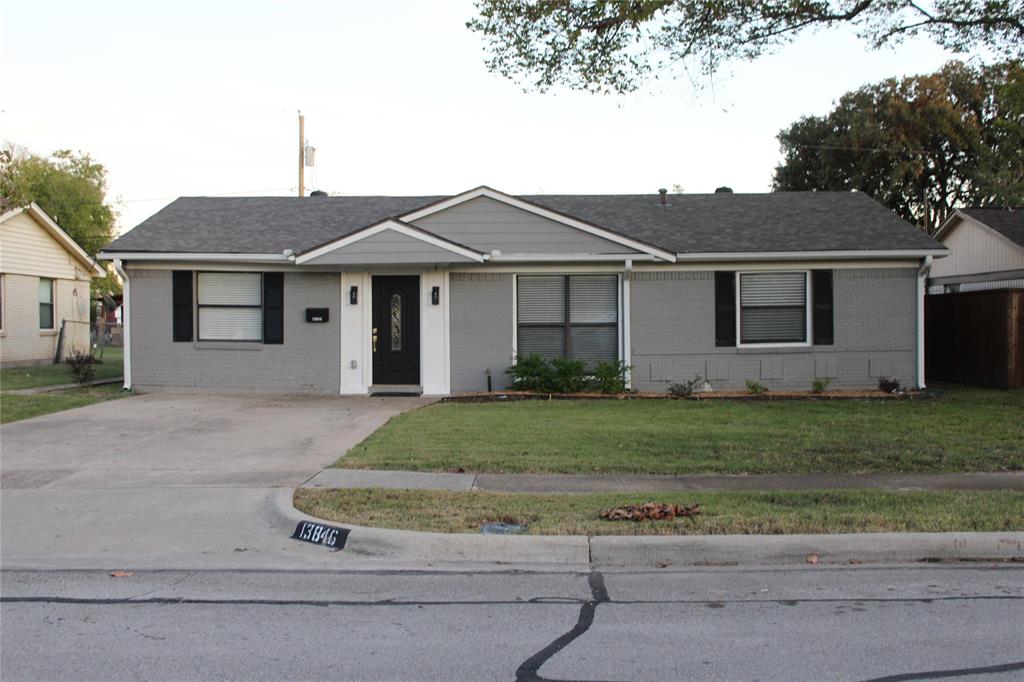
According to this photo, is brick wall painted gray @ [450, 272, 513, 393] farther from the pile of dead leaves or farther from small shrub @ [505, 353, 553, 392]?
the pile of dead leaves

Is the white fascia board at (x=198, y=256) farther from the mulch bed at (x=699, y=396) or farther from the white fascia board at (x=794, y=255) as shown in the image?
the white fascia board at (x=794, y=255)

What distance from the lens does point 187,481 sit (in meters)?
9.11

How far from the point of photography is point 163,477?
932 centimetres

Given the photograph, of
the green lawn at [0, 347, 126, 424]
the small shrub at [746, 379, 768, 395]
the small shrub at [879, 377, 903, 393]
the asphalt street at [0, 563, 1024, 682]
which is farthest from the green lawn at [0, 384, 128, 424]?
the small shrub at [879, 377, 903, 393]

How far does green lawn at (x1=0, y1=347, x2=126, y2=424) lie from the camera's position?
13920mm

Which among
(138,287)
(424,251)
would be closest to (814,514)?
(424,251)

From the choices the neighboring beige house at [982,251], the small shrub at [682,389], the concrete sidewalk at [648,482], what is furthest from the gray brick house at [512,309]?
the concrete sidewalk at [648,482]

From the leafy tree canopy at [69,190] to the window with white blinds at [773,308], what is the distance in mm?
41144

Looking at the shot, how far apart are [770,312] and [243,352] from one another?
10070mm

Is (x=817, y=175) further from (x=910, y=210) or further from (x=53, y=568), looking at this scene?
(x=53, y=568)

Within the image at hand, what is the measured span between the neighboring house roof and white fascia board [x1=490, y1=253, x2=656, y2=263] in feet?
46.4

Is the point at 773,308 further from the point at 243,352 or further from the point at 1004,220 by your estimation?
the point at 1004,220

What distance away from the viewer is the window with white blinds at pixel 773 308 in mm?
17078

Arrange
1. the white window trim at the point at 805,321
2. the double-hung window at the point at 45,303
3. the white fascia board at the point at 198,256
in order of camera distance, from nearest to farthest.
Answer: the white fascia board at the point at 198,256 < the white window trim at the point at 805,321 < the double-hung window at the point at 45,303
